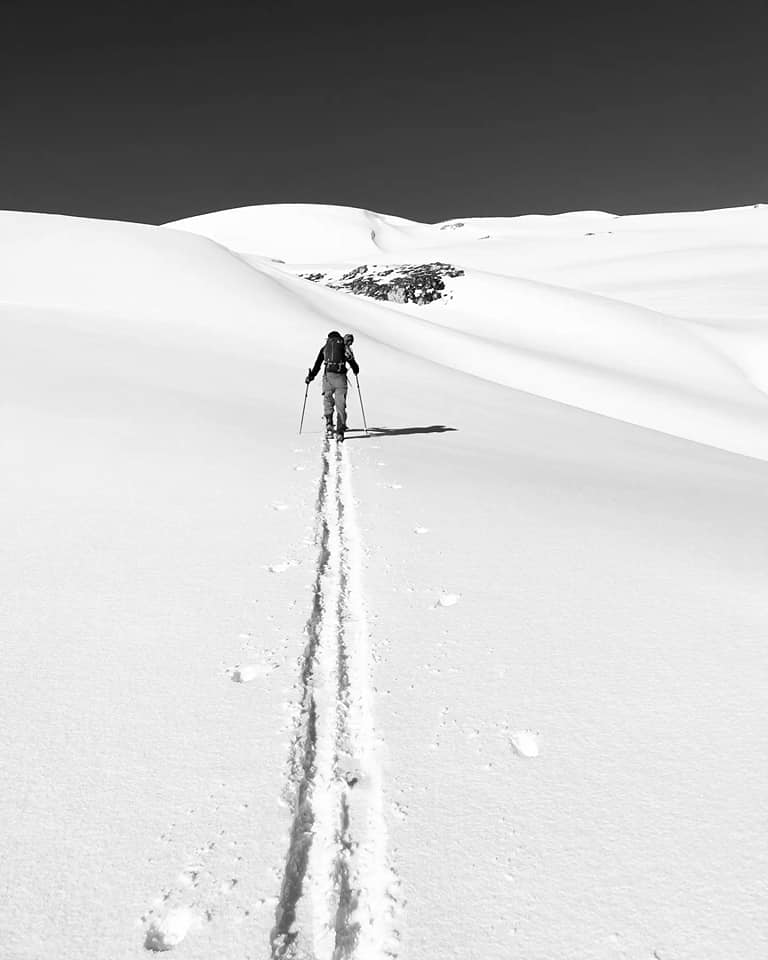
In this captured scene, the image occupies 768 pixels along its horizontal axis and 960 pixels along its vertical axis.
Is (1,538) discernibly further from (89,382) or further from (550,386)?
(550,386)

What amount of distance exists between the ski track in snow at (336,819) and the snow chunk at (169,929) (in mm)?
272

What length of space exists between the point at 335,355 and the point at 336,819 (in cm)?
852

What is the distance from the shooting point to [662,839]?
2.44 metres

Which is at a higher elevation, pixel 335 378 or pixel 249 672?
pixel 335 378

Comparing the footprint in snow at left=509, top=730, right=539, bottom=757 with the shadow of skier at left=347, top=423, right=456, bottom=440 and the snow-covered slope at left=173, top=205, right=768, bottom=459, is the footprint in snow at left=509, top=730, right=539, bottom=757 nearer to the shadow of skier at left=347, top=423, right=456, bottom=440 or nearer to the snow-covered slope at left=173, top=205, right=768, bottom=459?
the shadow of skier at left=347, top=423, right=456, bottom=440

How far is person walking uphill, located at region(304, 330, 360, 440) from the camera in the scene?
10047 millimetres

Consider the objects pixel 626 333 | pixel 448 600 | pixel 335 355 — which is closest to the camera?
pixel 448 600

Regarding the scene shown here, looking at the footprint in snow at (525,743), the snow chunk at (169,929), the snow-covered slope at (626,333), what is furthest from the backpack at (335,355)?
the snow-covered slope at (626,333)

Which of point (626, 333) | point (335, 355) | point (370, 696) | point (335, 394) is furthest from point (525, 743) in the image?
point (626, 333)

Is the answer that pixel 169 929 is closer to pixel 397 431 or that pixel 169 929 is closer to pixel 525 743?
pixel 525 743

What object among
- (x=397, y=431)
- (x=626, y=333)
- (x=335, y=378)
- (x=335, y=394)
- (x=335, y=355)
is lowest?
(x=397, y=431)

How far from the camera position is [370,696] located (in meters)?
3.33

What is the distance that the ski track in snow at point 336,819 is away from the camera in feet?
6.89

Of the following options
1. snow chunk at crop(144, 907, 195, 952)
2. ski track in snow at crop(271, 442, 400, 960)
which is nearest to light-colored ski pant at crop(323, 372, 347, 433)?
ski track in snow at crop(271, 442, 400, 960)
